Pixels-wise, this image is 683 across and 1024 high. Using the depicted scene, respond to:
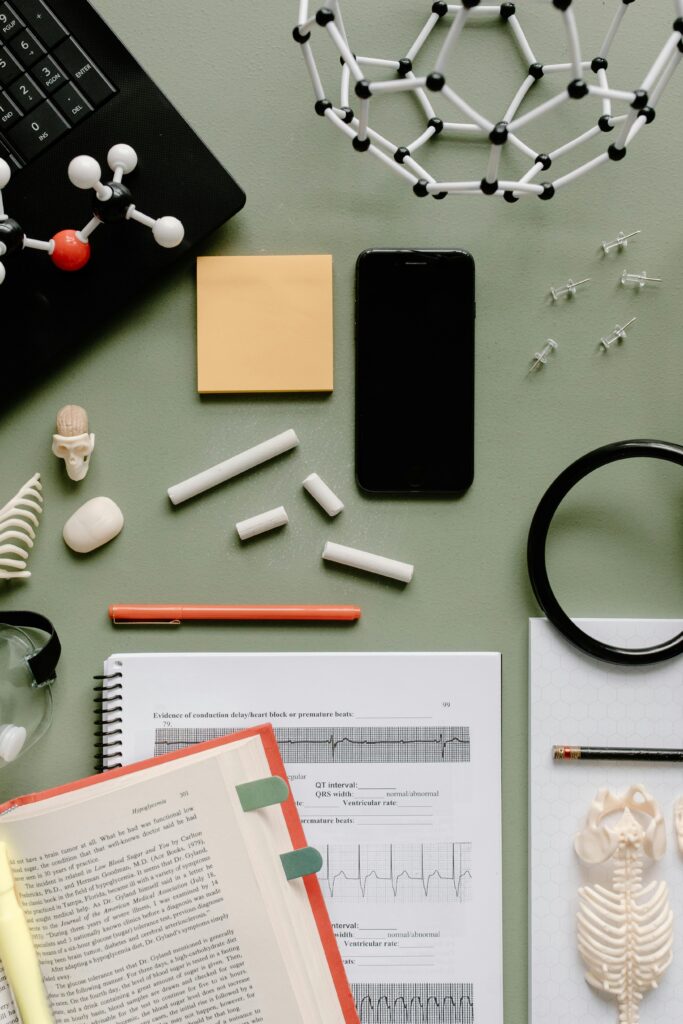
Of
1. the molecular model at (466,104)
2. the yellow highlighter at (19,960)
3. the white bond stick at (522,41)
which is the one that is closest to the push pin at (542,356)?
the molecular model at (466,104)

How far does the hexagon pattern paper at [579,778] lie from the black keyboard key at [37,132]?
51 cm

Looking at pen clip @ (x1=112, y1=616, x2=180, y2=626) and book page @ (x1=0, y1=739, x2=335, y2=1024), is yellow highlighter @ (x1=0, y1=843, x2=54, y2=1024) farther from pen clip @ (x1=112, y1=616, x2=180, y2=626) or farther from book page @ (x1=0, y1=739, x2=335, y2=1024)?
pen clip @ (x1=112, y1=616, x2=180, y2=626)

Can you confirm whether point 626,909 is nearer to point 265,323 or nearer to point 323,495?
point 323,495

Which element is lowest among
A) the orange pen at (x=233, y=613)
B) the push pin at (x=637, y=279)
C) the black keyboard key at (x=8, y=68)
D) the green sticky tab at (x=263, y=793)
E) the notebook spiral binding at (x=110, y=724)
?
the green sticky tab at (x=263, y=793)

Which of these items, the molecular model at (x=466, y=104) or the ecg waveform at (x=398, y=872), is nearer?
the molecular model at (x=466, y=104)

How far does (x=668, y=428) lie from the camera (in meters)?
0.68

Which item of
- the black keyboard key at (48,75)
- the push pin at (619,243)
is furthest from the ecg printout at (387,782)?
the black keyboard key at (48,75)

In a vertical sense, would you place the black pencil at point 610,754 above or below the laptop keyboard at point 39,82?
below

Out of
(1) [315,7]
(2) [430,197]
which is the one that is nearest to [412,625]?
(2) [430,197]

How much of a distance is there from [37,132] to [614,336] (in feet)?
1.50

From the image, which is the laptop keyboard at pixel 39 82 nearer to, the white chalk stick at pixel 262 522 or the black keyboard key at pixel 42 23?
the black keyboard key at pixel 42 23

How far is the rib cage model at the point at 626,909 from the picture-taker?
641 mm

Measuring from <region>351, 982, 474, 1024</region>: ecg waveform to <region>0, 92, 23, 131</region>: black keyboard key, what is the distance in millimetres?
694

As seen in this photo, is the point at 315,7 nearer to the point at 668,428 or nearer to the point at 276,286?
the point at 276,286
